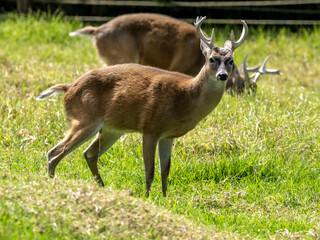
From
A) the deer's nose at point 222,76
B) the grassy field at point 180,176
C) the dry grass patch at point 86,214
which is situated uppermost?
the deer's nose at point 222,76

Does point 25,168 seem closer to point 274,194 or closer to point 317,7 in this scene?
point 274,194

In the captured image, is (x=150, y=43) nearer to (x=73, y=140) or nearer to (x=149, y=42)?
(x=149, y=42)

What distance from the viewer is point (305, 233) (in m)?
5.03

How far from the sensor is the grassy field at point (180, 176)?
419 centimetres

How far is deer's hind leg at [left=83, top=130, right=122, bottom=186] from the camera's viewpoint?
19.7 ft

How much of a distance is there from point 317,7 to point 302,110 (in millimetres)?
7354

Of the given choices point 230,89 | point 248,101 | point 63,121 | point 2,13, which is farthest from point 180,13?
point 63,121

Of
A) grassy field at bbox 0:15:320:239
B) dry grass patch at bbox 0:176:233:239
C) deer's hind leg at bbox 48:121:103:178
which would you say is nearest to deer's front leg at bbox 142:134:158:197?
grassy field at bbox 0:15:320:239

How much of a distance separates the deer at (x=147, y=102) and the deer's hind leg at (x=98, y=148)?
73 mm

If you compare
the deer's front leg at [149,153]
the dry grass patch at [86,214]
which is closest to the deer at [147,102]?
the deer's front leg at [149,153]

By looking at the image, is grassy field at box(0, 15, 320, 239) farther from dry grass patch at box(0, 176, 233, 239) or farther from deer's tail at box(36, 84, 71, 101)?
deer's tail at box(36, 84, 71, 101)

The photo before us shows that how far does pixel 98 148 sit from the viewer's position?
6066 mm

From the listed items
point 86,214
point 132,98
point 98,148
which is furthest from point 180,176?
point 86,214

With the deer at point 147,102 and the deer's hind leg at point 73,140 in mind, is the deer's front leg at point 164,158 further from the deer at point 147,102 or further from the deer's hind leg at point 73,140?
the deer's hind leg at point 73,140
